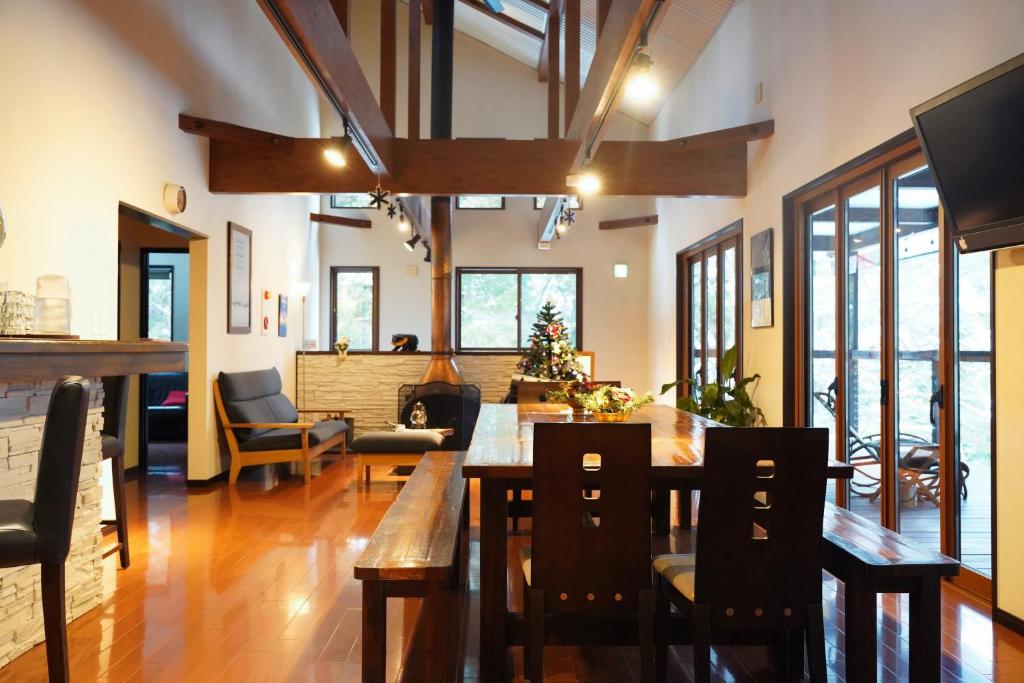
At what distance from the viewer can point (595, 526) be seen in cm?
228

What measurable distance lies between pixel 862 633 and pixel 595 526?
0.91 meters

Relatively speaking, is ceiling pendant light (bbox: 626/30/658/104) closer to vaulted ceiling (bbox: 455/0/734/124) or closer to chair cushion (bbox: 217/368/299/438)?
vaulted ceiling (bbox: 455/0/734/124)

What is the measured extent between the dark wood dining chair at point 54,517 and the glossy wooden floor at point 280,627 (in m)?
0.49

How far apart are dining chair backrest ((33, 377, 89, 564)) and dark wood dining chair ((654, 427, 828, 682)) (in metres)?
1.96

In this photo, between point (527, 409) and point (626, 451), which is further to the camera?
point (527, 409)

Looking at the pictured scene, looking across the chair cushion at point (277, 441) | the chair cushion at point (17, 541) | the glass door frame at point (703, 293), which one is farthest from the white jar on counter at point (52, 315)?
the glass door frame at point (703, 293)

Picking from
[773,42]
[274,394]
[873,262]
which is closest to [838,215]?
[873,262]

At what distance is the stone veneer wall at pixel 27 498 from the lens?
8.47 feet

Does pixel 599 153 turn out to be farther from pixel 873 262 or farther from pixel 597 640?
pixel 597 640

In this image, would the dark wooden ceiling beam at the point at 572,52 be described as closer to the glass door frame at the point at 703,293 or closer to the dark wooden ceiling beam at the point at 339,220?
the glass door frame at the point at 703,293

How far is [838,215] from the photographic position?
4.69 metres

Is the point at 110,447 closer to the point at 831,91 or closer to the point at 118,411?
Answer: the point at 118,411

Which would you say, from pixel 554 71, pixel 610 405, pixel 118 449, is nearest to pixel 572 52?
pixel 554 71

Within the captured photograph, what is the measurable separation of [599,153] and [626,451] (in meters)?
4.35
